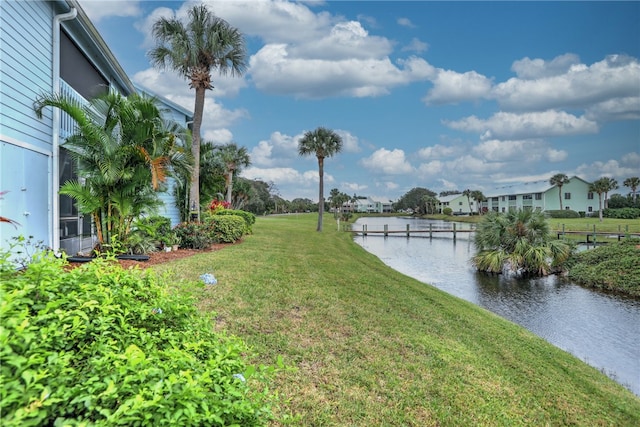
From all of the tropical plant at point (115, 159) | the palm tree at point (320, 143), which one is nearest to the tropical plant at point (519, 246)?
the palm tree at point (320, 143)

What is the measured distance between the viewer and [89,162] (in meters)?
7.79

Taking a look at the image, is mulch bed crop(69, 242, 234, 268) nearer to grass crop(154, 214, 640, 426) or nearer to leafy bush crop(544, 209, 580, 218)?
grass crop(154, 214, 640, 426)

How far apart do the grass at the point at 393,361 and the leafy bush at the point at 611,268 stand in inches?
392

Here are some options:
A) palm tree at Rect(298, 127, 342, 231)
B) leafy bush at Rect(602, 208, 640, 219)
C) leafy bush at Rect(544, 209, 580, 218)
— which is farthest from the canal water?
leafy bush at Rect(544, 209, 580, 218)

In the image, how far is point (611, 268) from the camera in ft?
50.2

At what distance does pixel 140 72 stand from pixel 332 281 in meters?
13.6

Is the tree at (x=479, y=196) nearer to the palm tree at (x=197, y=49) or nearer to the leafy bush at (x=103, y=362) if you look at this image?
the palm tree at (x=197, y=49)

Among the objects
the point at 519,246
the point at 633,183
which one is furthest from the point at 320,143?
the point at 633,183

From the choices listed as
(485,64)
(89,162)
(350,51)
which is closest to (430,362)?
(89,162)

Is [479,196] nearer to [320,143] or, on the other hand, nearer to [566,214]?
[566,214]

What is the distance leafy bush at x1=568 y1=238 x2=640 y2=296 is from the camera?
14078 mm

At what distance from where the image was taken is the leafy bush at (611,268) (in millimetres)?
14078

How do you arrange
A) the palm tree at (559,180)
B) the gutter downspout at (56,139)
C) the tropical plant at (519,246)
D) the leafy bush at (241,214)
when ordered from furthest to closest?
the palm tree at (559,180) < the leafy bush at (241,214) < the tropical plant at (519,246) < the gutter downspout at (56,139)

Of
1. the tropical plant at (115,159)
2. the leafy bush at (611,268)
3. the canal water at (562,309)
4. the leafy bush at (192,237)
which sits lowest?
the canal water at (562,309)
